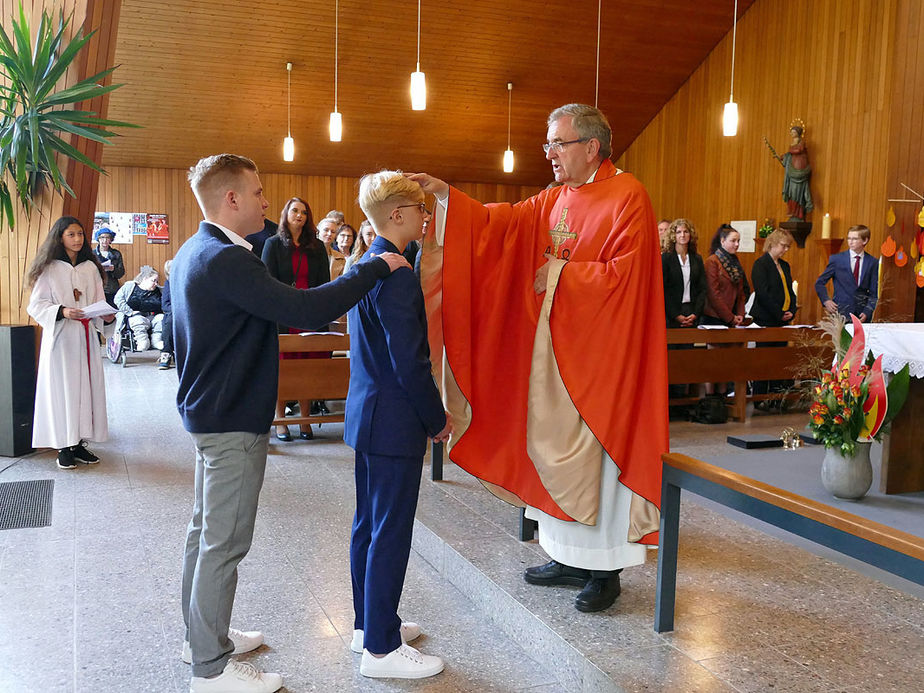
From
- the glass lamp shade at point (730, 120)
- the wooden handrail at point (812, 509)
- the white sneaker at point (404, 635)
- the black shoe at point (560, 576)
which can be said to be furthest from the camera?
the glass lamp shade at point (730, 120)

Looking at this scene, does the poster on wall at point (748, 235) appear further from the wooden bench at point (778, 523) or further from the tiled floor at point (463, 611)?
the wooden bench at point (778, 523)

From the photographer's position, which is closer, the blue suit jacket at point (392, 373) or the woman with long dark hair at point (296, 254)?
the blue suit jacket at point (392, 373)

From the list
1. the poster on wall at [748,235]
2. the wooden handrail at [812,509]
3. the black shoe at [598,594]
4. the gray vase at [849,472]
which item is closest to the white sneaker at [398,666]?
the black shoe at [598,594]

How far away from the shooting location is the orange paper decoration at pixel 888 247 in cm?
817

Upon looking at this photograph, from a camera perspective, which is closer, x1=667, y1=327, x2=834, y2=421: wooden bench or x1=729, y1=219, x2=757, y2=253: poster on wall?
x1=667, y1=327, x2=834, y2=421: wooden bench

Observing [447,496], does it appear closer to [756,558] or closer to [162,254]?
[756,558]

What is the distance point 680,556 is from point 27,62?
4.28m

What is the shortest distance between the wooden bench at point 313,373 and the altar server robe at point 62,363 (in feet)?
3.64

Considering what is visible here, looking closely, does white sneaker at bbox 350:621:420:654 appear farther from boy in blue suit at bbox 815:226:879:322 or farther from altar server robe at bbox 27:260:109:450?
boy in blue suit at bbox 815:226:879:322

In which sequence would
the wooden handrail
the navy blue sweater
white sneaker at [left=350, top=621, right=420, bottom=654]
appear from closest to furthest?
1. the wooden handrail
2. the navy blue sweater
3. white sneaker at [left=350, top=621, right=420, bottom=654]

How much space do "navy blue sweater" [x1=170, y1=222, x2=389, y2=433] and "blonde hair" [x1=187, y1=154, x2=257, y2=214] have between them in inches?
3.0

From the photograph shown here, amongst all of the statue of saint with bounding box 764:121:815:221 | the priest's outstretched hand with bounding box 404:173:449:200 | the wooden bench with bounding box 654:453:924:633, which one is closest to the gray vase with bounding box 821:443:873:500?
the wooden bench with bounding box 654:453:924:633

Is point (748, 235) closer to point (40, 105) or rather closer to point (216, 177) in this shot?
point (40, 105)

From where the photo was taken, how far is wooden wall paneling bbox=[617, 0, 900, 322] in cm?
866
